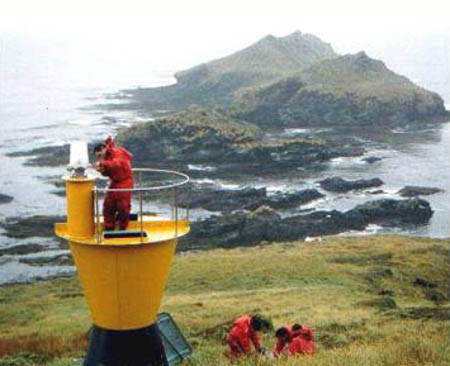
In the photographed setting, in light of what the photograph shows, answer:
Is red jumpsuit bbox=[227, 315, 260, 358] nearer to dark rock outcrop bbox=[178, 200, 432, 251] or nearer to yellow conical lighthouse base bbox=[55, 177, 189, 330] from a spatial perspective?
yellow conical lighthouse base bbox=[55, 177, 189, 330]

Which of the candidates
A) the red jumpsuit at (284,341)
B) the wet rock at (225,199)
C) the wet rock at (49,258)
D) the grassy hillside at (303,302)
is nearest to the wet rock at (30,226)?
the wet rock at (49,258)

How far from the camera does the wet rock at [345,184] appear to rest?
213ft

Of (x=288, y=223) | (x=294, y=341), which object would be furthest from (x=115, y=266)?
(x=288, y=223)

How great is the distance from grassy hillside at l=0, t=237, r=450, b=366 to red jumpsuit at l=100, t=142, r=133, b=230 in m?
2.51

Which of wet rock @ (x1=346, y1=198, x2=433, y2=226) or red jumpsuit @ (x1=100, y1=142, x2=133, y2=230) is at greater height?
red jumpsuit @ (x1=100, y1=142, x2=133, y2=230)

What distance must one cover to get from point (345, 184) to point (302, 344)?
183 feet

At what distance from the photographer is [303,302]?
24453 millimetres

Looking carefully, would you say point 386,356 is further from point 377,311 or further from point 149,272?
point 377,311

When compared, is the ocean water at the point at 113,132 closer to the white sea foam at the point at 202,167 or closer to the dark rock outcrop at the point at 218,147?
the white sea foam at the point at 202,167

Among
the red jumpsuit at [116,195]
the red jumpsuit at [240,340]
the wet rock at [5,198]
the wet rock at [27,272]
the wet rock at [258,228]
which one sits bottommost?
the wet rock at [27,272]

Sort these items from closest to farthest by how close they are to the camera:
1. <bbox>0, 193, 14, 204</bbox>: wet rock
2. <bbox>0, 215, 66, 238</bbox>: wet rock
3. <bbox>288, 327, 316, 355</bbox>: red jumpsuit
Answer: <bbox>288, 327, 316, 355</bbox>: red jumpsuit, <bbox>0, 215, 66, 238</bbox>: wet rock, <bbox>0, 193, 14, 204</bbox>: wet rock

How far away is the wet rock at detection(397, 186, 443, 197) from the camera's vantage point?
62.8 m

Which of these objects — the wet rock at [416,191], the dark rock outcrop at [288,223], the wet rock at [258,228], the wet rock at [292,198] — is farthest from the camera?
the wet rock at [416,191]

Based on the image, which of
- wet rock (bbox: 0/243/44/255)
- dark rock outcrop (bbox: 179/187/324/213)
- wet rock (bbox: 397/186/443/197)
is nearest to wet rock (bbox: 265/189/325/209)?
dark rock outcrop (bbox: 179/187/324/213)
